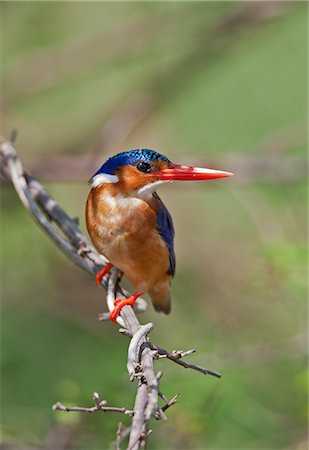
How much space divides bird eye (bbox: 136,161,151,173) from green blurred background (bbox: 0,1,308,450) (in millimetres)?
1039

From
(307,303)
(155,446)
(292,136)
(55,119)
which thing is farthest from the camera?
(55,119)

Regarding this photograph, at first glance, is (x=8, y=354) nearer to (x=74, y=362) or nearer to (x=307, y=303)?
(x=74, y=362)

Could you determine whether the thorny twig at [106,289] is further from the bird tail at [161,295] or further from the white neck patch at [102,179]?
the bird tail at [161,295]

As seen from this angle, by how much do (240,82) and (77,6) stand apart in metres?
2.33

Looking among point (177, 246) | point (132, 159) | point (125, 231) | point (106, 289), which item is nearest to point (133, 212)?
point (125, 231)

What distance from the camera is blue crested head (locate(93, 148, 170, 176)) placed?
237 centimetres

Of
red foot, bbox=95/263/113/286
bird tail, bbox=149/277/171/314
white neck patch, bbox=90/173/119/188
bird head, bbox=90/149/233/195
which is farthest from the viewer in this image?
bird tail, bbox=149/277/171/314

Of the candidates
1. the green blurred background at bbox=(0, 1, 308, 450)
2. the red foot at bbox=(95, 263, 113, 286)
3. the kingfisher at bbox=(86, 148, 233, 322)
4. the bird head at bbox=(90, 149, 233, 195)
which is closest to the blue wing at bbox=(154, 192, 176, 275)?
the kingfisher at bbox=(86, 148, 233, 322)

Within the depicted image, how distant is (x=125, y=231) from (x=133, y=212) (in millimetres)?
69

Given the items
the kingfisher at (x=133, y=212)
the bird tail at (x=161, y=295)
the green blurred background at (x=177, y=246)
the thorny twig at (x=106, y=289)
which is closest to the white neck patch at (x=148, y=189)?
the kingfisher at (x=133, y=212)

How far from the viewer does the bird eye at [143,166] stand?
2.38 metres

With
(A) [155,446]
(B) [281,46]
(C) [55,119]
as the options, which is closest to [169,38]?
(C) [55,119]

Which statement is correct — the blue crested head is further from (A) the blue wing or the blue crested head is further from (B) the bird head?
(A) the blue wing

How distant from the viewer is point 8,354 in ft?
15.9
